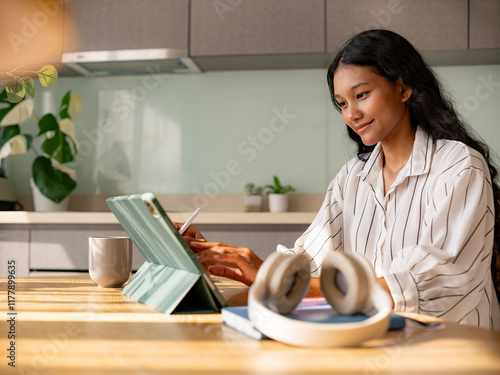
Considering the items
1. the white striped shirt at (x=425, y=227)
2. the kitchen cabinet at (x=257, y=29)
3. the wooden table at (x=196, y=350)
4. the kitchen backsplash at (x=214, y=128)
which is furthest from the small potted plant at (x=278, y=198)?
the wooden table at (x=196, y=350)

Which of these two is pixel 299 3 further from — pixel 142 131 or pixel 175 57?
pixel 142 131

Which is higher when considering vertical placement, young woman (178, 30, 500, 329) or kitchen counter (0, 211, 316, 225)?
young woman (178, 30, 500, 329)

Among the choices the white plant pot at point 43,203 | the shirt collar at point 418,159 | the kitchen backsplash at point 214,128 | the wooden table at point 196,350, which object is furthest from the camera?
the kitchen backsplash at point 214,128

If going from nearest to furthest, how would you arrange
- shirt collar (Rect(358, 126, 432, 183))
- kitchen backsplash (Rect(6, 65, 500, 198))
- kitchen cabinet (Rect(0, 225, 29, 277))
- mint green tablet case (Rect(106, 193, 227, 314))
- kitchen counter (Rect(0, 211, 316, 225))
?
mint green tablet case (Rect(106, 193, 227, 314)), shirt collar (Rect(358, 126, 432, 183)), kitchen counter (Rect(0, 211, 316, 225)), kitchen cabinet (Rect(0, 225, 29, 277)), kitchen backsplash (Rect(6, 65, 500, 198))

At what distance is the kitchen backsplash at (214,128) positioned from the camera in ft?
10.5

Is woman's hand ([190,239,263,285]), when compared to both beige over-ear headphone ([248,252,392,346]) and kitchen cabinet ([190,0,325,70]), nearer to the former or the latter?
beige over-ear headphone ([248,252,392,346])

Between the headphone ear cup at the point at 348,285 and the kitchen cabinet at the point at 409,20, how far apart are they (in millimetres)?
2235

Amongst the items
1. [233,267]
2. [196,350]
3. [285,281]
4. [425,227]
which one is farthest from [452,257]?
[196,350]

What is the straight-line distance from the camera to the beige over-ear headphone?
604 mm

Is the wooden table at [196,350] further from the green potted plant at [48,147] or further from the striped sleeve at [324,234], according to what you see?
the green potted plant at [48,147]

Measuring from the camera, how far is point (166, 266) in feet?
3.17

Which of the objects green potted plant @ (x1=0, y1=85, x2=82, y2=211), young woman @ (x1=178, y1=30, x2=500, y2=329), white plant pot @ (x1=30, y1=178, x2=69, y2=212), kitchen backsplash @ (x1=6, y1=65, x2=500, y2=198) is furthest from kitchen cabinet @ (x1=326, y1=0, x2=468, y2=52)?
white plant pot @ (x1=30, y1=178, x2=69, y2=212)

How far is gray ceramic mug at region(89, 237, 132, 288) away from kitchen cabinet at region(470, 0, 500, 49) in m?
2.30

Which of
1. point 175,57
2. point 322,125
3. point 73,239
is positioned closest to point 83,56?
point 175,57
